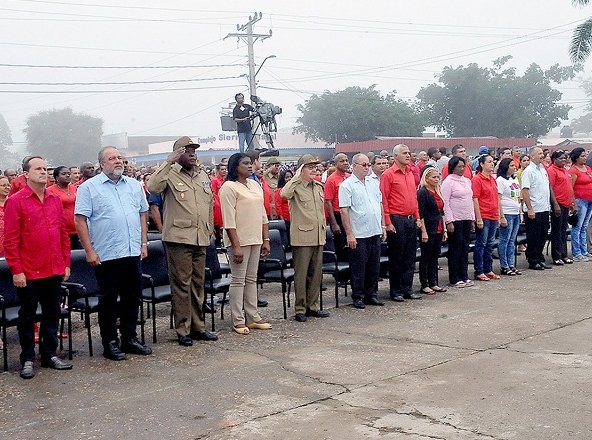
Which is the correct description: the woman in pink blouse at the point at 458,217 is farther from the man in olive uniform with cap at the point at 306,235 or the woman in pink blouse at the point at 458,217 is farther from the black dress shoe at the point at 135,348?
the black dress shoe at the point at 135,348

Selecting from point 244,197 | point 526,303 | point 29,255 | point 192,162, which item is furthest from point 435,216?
point 29,255

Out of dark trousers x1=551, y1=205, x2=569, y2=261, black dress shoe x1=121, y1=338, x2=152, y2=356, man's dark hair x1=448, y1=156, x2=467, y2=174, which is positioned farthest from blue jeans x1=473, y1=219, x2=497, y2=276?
black dress shoe x1=121, y1=338, x2=152, y2=356

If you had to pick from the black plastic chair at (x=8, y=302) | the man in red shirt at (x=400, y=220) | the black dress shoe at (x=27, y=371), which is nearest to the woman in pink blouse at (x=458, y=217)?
the man in red shirt at (x=400, y=220)

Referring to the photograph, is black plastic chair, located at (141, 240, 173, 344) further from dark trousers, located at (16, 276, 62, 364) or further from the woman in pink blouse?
the woman in pink blouse

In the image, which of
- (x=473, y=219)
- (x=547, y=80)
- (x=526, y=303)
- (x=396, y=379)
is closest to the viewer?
(x=396, y=379)

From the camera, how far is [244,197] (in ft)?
28.0

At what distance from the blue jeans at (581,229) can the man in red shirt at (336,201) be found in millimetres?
5175

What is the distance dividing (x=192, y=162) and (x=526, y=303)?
15.1 feet

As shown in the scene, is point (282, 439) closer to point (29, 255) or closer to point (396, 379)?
point (396, 379)

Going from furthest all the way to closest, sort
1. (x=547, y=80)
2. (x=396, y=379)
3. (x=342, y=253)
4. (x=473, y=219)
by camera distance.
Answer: (x=547, y=80) < (x=473, y=219) < (x=342, y=253) < (x=396, y=379)

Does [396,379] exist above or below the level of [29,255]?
below

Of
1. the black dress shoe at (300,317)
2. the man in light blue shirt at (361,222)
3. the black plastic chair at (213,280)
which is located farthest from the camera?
the man in light blue shirt at (361,222)

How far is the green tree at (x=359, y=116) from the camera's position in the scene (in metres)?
62.3

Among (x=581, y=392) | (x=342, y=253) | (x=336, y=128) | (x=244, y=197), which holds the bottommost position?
(x=581, y=392)
